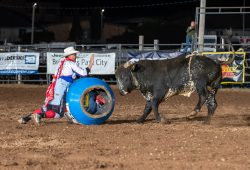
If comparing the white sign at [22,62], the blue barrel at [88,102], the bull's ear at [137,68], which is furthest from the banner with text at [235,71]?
the blue barrel at [88,102]

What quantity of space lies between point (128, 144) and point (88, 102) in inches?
117

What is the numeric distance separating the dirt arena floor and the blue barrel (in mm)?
227

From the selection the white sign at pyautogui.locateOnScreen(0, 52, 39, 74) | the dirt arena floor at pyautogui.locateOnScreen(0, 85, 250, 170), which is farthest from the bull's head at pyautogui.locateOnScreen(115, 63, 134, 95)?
the white sign at pyautogui.locateOnScreen(0, 52, 39, 74)

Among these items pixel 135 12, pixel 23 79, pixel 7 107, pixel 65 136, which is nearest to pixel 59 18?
pixel 135 12

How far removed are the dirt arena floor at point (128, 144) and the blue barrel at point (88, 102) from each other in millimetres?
227

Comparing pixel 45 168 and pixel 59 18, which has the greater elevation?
pixel 59 18

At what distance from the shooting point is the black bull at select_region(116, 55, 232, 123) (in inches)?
473

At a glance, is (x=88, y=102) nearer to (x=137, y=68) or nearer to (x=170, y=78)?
(x=137, y=68)

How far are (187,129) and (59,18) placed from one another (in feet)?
282

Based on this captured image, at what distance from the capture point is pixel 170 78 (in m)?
12.0

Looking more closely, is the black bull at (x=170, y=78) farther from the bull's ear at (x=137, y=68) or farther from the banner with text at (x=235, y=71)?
the banner with text at (x=235, y=71)

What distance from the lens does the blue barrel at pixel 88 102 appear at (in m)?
11.6

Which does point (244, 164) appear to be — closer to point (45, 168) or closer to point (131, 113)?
point (45, 168)

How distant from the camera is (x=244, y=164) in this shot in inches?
296
